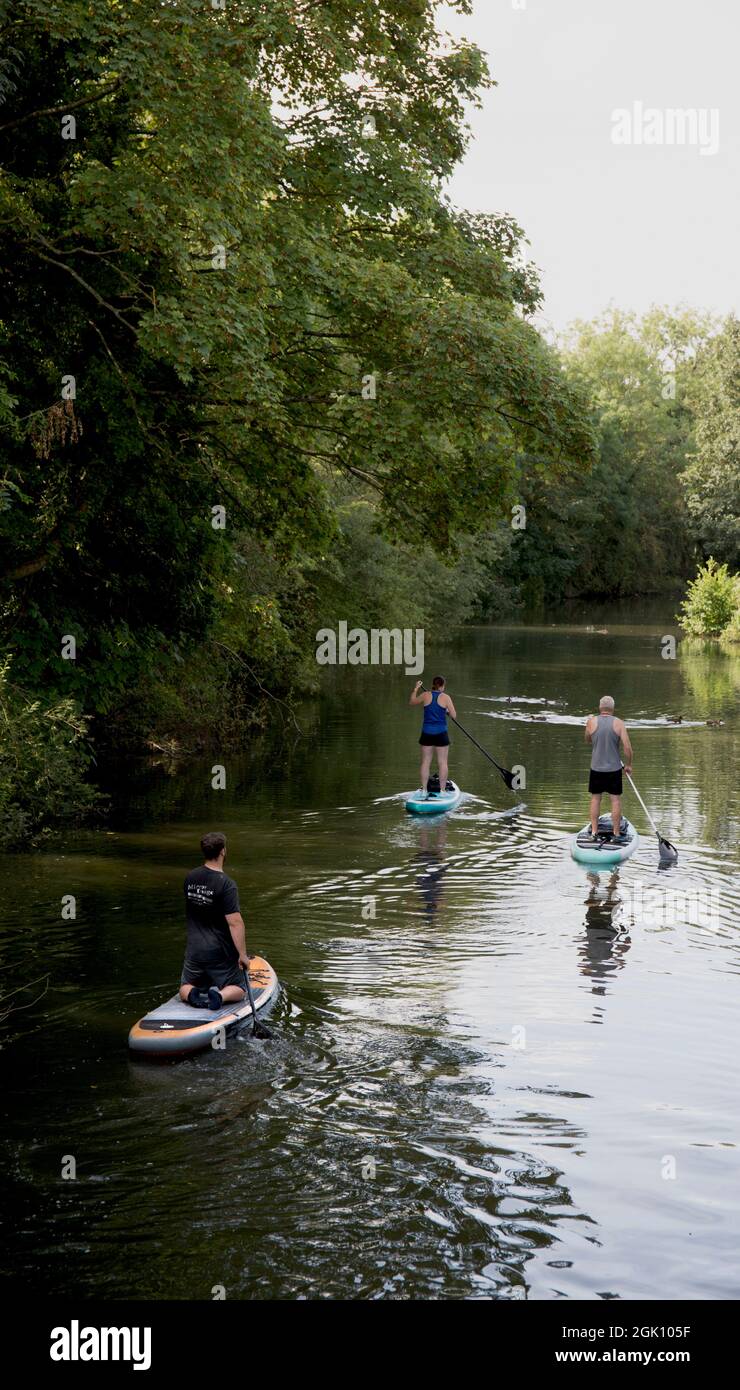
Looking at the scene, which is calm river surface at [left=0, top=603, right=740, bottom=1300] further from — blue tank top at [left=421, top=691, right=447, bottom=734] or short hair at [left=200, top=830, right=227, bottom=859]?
blue tank top at [left=421, top=691, right=447, bottom=734]

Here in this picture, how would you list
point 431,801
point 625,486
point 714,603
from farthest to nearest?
point 625,486 → point 714,603 → point 431,801

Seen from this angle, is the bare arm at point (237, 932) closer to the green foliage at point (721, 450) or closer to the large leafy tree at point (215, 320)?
the large leafy tree at point (215, 320)

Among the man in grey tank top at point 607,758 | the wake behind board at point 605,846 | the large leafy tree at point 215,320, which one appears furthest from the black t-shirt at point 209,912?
the man in grey tank top at point 607,758

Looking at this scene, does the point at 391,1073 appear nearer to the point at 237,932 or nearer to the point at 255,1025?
the point at 255,1025

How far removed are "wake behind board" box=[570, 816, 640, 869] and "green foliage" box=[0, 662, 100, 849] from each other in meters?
6.41

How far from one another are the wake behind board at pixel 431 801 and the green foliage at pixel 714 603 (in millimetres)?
43217

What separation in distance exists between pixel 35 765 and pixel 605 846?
23.5 ft

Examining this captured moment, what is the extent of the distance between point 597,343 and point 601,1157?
99918 millimetres

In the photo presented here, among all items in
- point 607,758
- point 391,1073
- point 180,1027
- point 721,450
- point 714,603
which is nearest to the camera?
point 391,1073

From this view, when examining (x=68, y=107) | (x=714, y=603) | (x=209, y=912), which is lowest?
(x=209, y=912)

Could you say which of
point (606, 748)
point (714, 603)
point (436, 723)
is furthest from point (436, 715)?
point (714, 603)

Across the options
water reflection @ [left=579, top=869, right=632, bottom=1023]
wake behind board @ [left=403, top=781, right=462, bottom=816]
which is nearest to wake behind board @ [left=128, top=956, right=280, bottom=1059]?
water reflection @ [left=579, top=869, right=632, bottom=1023]

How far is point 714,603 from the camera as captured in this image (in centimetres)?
6391

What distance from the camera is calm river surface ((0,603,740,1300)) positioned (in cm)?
769
